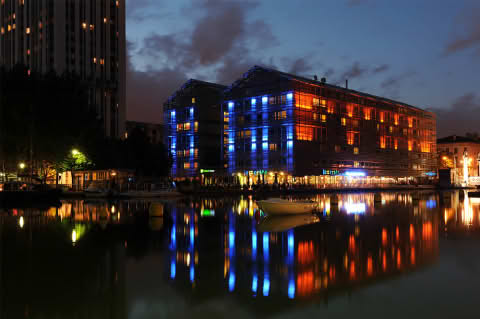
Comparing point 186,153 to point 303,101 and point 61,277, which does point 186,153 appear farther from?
point 61,277

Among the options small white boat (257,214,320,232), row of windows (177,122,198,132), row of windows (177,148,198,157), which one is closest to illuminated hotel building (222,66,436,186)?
row of windows (177,122,198,132)

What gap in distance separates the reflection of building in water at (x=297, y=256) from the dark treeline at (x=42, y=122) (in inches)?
1744


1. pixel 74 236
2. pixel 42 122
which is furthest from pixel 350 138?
pixel 74 236

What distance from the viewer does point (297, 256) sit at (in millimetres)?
18969

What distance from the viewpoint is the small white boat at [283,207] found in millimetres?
36719

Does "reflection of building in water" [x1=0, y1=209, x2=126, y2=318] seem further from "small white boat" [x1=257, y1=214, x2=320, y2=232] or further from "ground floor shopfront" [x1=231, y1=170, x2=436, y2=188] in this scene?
"ground floor shopfront" [x1=231, y1=170, x2=436, y2=188]

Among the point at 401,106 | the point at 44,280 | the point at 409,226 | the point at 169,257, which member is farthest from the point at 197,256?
the point at 401,106

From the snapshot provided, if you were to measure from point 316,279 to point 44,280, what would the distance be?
827cm

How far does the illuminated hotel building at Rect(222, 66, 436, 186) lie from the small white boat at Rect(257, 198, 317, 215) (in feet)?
257

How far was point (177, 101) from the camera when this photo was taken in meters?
146

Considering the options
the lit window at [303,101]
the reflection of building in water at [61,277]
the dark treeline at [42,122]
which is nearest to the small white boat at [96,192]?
the dark treeline at [42,122]

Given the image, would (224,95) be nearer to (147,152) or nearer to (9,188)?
(147,152)

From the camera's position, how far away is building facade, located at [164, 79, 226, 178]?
141375 mm

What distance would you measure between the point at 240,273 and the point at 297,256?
147 inches
